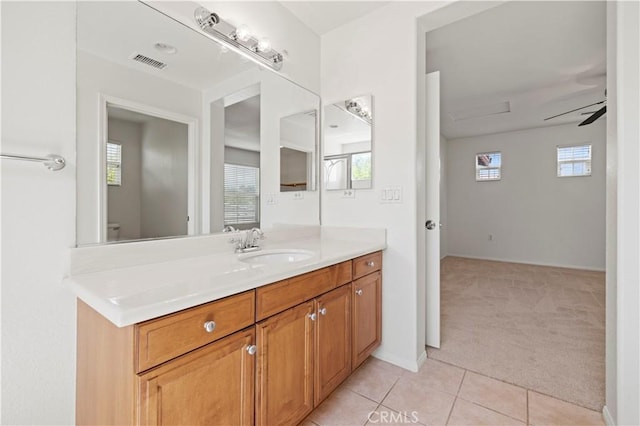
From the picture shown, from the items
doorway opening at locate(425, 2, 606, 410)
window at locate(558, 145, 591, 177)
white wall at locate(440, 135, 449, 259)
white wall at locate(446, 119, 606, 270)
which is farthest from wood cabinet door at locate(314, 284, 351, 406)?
window at locate(558, 145, 591, 177)

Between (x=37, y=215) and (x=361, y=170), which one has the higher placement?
(x=361, y=170)

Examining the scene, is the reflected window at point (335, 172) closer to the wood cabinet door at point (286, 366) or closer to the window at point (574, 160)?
the wood cabinet door at point (286, 366)

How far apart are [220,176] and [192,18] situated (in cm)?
83

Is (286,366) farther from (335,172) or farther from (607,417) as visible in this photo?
(607,417)

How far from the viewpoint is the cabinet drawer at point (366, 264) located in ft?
5.75

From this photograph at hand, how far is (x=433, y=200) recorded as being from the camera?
7.23 ft

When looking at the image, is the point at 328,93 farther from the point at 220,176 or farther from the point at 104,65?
the point at 104,65

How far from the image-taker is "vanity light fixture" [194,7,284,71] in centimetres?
153

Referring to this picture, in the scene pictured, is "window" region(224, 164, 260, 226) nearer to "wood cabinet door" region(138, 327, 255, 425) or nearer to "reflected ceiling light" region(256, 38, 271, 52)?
"reflected ceiling light" region(256, 38, 271, 52)

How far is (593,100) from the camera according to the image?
393 cm

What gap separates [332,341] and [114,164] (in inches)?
53.2

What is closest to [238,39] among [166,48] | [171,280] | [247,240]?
[166,48]

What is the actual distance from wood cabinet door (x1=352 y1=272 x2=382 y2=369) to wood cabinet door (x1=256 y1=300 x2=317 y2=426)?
423mm

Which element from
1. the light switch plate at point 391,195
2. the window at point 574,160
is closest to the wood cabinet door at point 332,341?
the light switch plate at point 391,195
